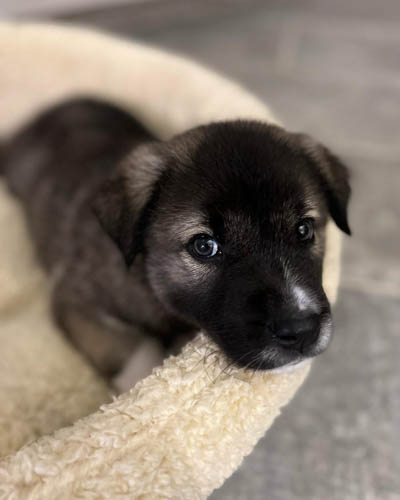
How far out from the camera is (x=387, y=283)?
8.02 ft

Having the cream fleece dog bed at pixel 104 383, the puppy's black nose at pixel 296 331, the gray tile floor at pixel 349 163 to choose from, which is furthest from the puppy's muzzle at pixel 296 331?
the gray tile floor at pixel 349 163

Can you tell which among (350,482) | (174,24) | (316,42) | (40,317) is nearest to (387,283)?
(350,482)

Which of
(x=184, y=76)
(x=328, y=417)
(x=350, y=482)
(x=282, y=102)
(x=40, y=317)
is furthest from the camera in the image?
(x=282, y=102)

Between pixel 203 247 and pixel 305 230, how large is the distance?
283 mm

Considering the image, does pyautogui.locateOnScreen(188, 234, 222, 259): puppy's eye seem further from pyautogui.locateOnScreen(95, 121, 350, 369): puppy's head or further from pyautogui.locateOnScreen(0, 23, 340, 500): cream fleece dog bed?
pyautogui.locateOnScreen(0, 23, 340, 500): cream fleece dog bed

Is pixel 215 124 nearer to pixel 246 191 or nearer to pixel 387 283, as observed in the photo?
pixel 246 191

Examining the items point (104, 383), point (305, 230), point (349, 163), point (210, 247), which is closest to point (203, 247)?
point (210, 247)

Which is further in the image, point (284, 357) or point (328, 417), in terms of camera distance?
point (328, 417)

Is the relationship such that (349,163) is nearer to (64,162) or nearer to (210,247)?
(64,162)

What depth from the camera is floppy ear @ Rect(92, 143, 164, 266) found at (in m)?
1.57

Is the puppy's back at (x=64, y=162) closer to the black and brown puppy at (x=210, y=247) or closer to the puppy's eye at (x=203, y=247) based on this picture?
the black and brown puppy at (x=210, y=247)

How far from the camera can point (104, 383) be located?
1.88 m

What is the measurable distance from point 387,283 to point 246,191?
1.32 metres

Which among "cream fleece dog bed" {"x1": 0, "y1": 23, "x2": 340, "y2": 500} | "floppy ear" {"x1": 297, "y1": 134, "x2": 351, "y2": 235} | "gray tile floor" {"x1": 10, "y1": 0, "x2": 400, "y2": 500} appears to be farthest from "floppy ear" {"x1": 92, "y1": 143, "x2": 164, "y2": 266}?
"gray tile floor" {"x1": 10, "y1": 0, "x2": 400, "y2": 500}
